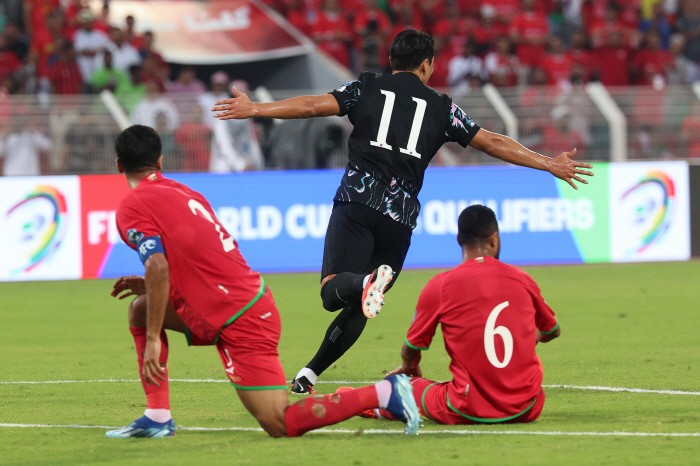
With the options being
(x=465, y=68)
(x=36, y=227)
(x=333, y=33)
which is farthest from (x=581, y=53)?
(x=36, y=227)

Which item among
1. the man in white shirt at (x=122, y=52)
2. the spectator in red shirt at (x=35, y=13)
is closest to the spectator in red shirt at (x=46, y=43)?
the spectator in red shirt at (x=35, y=13)

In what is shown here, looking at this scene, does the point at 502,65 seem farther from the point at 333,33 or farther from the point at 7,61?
the point at 7,61

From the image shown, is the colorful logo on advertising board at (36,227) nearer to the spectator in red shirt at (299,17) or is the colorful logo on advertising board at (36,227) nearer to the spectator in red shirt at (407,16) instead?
the spectator in red shirt at (299,17)

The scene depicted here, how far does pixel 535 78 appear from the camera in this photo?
18.2 metres

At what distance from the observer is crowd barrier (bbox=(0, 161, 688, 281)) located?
1297 cm

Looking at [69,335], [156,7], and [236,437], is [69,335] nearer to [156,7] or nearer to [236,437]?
[236,437]

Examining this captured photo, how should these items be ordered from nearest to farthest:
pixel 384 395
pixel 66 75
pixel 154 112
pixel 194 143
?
pixel 384 395, pixel 194 143, pixel 154 112, pixel 66 75

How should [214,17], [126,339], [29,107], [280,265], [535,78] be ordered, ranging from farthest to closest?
[214,17] → [535,78] → [29,107] → [280,265] → [126,339]

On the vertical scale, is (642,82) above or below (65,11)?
below

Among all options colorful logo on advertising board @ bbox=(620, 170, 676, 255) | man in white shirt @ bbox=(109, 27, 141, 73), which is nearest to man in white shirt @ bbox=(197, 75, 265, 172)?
man in white shirt @ bbox=(109, 27, 141, 73)

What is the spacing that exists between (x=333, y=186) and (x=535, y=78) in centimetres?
620

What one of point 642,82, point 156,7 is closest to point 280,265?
point 156,7

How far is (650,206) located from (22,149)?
9.09 metres

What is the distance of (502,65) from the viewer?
59.5 ft
